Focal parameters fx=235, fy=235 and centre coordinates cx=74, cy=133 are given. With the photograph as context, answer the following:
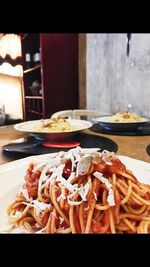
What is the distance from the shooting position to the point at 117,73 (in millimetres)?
1969

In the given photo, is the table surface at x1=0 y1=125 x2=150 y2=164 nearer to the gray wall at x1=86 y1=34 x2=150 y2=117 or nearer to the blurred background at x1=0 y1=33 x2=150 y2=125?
the blurred background at x1=0 y1=33 x2=150 y2=125

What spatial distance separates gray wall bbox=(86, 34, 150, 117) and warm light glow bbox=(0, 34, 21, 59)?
878 mm

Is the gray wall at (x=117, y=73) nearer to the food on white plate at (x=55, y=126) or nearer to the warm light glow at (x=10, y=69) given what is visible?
the food on white plate at (x=55, y=126)

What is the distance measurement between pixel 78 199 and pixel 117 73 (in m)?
1.72

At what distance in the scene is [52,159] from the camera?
18.5 inches

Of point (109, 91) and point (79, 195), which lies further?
point (109, 91)

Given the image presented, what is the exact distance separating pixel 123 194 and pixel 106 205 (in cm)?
5

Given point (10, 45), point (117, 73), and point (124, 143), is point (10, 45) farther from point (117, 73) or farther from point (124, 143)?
point (117, 73)

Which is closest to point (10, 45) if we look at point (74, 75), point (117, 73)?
point (117, 73)

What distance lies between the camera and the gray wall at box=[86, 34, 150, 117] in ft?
4.71

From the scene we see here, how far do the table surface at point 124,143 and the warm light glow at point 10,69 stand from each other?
0.24 meters

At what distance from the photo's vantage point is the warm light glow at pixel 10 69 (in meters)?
0.61
